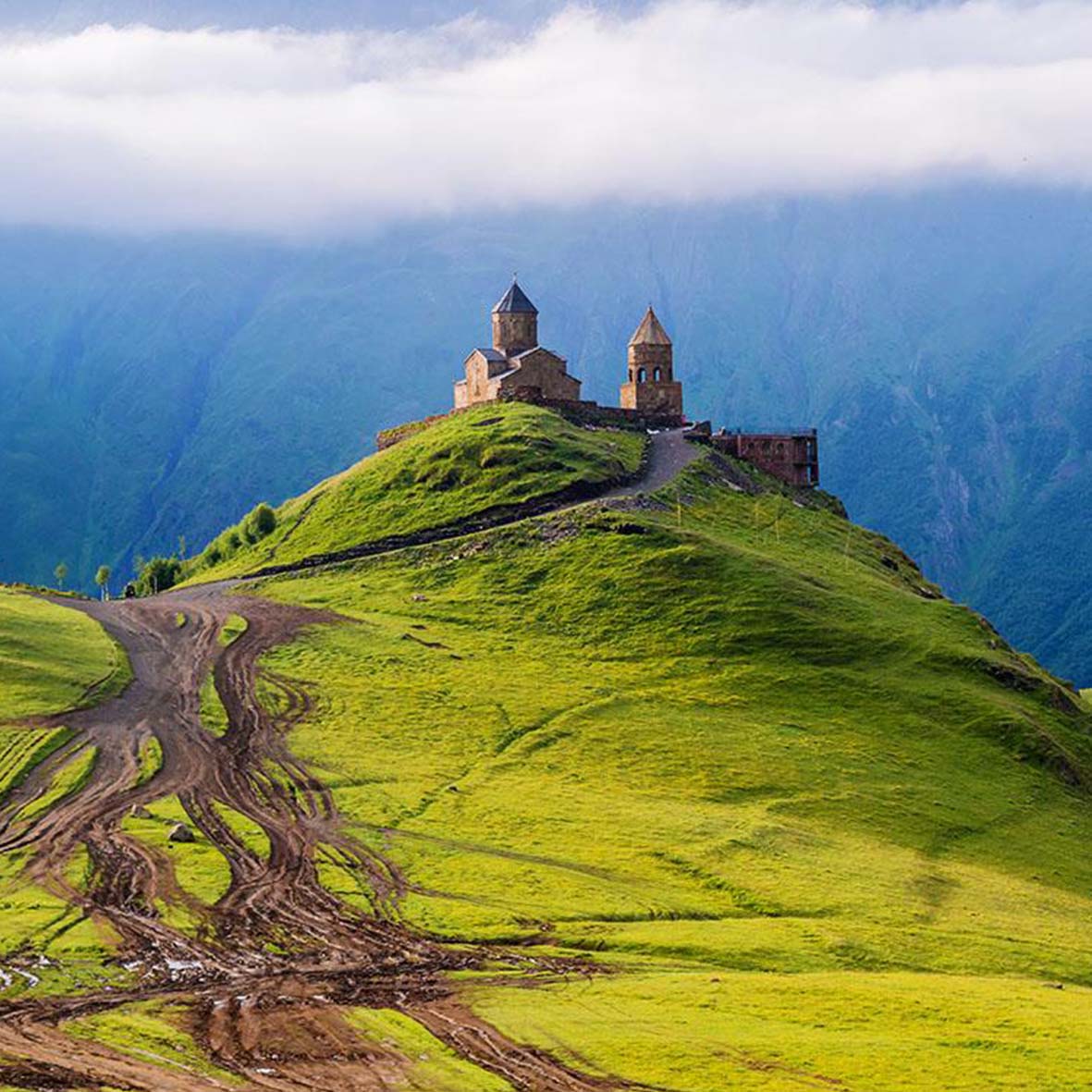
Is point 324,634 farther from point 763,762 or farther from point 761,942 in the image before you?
point 761,942

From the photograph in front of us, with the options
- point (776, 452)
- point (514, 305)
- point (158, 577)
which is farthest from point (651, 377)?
point (158, 577)

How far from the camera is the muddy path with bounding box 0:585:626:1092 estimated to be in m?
54.1

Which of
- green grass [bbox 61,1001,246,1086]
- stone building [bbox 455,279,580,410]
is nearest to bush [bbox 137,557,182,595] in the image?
stone building [bbox 455,279,580,410]

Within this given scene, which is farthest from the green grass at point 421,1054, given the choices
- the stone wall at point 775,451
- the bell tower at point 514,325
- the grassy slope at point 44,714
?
Result: the bell tower at point 514,325

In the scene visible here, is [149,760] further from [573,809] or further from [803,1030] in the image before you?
[803,1030]

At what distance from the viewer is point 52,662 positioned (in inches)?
4348

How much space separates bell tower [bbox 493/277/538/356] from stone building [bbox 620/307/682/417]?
10.9 metres

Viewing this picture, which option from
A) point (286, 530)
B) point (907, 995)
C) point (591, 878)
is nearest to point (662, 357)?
point (286, 530)

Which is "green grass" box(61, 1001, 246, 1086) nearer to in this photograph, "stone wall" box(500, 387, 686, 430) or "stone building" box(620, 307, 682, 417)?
"stone wall" box(500, 387, 686, 430)

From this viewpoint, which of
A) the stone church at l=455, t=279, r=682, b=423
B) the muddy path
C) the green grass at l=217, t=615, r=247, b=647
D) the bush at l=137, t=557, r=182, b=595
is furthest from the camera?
the stone church at l=455, t=279, r=682, b=423

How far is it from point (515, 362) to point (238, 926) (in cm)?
12317

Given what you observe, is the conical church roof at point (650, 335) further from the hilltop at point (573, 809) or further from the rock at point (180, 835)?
the rock at point (180, 835)

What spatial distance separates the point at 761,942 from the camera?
243ft

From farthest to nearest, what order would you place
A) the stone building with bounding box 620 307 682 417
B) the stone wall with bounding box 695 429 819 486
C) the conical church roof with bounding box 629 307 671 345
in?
the conical church roof with bounding box 629 307 671 345, the stone building with bounding box 620 307 682 417, the stone wall with bounding box 695 429 819 486
